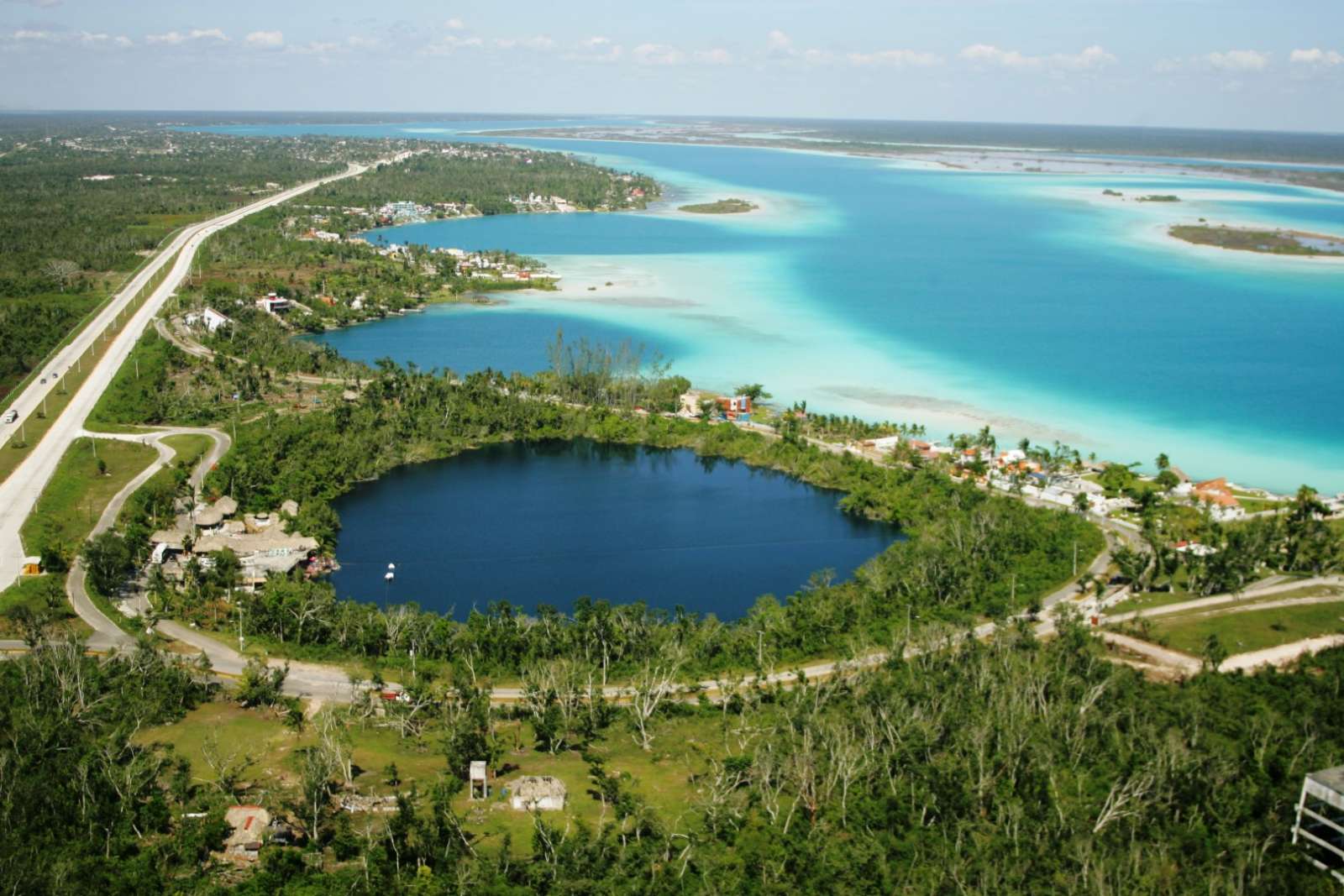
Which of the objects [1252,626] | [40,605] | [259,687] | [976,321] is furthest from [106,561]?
[976,321]

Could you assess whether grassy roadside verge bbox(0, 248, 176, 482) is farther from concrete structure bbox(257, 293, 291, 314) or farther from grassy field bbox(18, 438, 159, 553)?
concrete structure bbox(257, 293, 291, 314)

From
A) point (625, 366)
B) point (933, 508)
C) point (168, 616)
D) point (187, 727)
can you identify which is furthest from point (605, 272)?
point (187, 727)

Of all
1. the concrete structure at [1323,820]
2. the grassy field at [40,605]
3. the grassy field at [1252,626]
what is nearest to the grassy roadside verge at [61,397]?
the grassy field at [40,605]

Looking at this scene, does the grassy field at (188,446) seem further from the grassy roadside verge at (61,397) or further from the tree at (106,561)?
the tree at (106,561)

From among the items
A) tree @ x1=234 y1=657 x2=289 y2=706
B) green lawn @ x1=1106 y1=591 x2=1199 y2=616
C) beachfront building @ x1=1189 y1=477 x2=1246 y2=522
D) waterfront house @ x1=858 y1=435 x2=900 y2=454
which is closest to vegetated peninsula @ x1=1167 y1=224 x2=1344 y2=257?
beachfront building @ x1=1189 y1=477 x2=1246 y2=522

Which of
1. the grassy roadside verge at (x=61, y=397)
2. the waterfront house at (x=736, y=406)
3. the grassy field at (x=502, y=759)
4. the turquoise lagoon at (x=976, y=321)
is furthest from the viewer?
the turquoise lagoon at (x=976, y=321)

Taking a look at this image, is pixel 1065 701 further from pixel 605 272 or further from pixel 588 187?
pixel 588 187

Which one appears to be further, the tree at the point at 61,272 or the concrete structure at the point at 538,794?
the tree at the point at 61,272

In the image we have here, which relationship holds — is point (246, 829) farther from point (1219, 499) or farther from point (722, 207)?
point (722, 207)
